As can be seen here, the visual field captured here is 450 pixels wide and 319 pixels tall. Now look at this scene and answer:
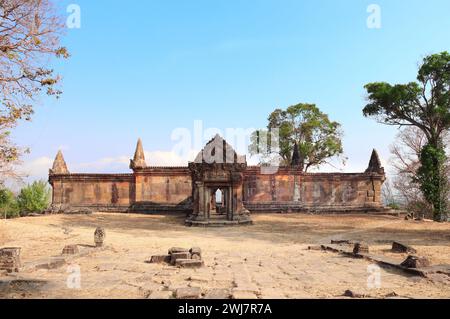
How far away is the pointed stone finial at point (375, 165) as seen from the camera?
2806cm

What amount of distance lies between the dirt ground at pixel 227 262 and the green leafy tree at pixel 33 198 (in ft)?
64.0

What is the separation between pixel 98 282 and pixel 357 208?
23357mm

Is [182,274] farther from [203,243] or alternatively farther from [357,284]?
[203,243]

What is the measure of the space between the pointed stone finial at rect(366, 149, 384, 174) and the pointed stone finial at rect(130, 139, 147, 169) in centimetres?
1658

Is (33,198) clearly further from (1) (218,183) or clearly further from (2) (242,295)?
(2) (242,295)

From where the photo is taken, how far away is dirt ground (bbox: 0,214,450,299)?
6238 millimetres

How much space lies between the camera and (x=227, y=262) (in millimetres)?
9406

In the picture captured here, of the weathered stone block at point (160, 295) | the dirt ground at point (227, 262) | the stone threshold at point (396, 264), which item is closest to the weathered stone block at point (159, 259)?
the dirt ground at point (227, 262)

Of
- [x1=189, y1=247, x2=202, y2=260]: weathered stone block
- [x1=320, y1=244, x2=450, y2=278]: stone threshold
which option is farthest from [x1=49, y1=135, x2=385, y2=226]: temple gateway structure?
[x1=189, y1=247, x2=202, y2=260]: weathered stone block

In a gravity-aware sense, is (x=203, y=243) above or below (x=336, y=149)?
below

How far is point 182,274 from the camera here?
7.70 m
